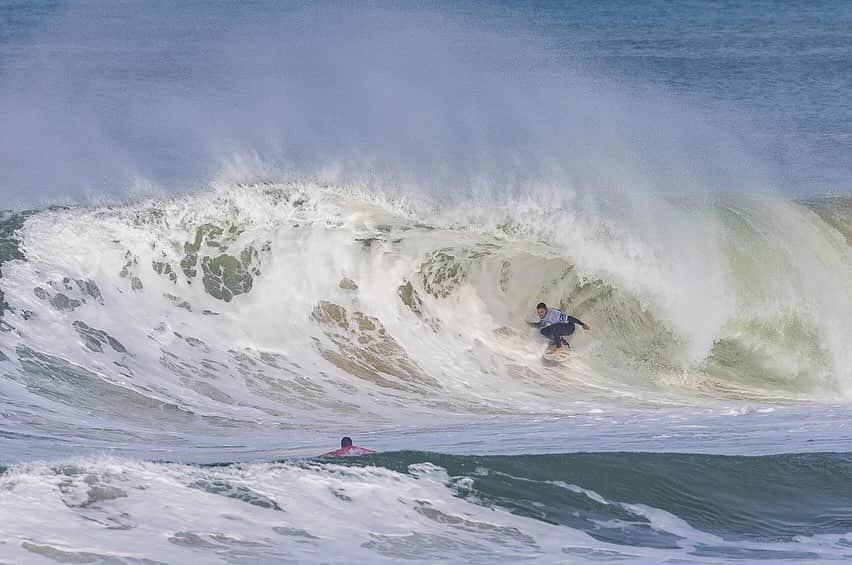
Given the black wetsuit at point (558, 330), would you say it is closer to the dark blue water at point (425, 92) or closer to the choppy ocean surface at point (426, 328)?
the choppy ocean surface at point (426, 328)

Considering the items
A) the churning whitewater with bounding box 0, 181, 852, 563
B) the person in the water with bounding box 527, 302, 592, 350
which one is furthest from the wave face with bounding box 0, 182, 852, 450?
the person in the water with bounding box 527, 302, 592, 350

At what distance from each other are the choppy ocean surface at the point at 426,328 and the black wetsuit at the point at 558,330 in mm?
276

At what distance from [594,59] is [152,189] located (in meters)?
22.7

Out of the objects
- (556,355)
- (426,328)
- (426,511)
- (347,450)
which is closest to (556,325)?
(556,355)

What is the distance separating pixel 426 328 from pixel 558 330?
1.71 m

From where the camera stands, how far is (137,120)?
32.9m

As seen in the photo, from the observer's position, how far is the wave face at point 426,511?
9.45 m

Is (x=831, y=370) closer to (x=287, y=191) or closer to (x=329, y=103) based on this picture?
(x=287, y=191)

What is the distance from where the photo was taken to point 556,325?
57.5 feet

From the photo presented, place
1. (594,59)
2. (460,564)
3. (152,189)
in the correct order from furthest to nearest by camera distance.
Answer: (594,59)
(152,189)
(460,564)

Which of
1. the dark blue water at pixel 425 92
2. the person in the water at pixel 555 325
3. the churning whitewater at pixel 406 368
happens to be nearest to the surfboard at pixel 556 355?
the person in the water at pixel 555 325

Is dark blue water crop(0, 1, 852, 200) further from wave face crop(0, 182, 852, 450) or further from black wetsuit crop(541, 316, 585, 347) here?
black wetsuit crop(541, 316, 585, 347)

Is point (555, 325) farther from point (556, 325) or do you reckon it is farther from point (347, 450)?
point (347, 450)

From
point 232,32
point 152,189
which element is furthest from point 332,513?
point 232,32
